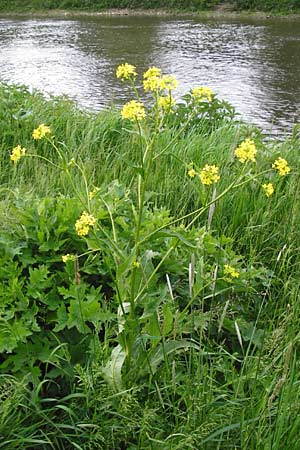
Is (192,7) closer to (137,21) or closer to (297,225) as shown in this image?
(137,21)

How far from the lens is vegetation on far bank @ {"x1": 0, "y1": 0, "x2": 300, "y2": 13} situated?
25.3m

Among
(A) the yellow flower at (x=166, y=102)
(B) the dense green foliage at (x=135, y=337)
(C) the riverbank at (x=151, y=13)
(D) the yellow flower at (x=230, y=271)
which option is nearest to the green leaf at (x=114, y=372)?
(B) the dense green foliage at (x=135, y=337)

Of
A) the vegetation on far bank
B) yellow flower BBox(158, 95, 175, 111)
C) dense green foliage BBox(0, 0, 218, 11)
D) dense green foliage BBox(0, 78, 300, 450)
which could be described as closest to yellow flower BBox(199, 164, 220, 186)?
dense green foliage BBox(0, 78, 300, 450)

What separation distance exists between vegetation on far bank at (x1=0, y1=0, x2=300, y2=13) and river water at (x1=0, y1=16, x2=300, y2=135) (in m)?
3.02

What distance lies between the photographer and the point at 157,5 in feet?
92.6

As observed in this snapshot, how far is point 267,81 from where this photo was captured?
10141mm

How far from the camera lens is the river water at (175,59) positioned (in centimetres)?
880

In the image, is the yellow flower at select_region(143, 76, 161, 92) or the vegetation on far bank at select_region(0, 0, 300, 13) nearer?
the yellow flower at select_region(143, 76, 161, 92)

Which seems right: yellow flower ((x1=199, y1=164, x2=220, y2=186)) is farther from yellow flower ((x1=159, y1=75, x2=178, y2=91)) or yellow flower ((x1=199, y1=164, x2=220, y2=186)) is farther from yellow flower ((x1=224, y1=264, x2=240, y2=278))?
yellow flower ((x1=224, y1=264, x2=240, y2=278))

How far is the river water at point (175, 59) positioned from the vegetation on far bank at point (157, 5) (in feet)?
9.91

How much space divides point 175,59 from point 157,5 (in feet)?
55.2

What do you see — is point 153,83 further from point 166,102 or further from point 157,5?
point 157,5

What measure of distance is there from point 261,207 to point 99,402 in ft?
4.60

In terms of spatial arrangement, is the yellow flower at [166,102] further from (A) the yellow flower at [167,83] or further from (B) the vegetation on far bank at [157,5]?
(B) the vegetation on far bank at [157,5]
